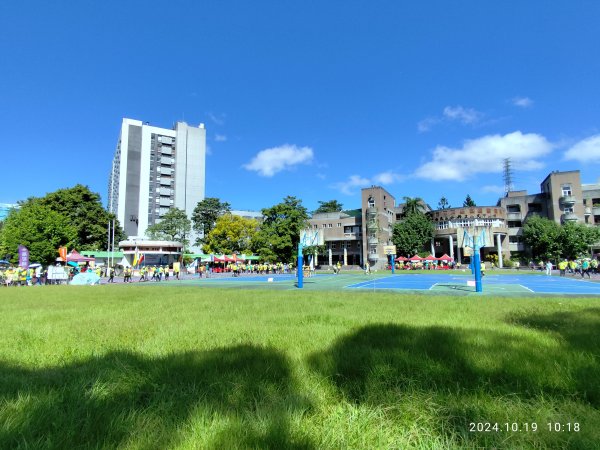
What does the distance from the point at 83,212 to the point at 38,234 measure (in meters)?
13.5

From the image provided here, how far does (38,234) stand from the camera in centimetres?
4122

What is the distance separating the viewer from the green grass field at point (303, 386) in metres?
2.57

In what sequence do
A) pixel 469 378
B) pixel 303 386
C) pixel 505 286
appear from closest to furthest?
pixel 303 386 → pixel 469 378 → pixel 505 286

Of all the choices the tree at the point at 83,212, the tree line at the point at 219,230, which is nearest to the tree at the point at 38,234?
the tree line at the point at 219,230

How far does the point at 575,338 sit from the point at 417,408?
3811 mm

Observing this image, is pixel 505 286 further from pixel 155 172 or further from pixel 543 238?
pixel 155 172

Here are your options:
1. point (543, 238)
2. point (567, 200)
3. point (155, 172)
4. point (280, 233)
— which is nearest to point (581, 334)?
point (280, 233)

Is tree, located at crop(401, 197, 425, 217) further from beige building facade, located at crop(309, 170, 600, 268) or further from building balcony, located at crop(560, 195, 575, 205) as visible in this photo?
building balcony, located at crop(560, 195, 575, 205)

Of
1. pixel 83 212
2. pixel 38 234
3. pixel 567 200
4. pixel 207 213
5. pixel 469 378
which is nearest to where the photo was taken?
pixel 469 378

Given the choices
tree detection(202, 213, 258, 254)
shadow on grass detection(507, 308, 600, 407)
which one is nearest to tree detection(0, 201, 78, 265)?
tree detection(202, 213, 258, 254)

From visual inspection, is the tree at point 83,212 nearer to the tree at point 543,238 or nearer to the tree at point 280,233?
the tree at point 280,233

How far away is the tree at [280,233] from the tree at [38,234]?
96.0 ft

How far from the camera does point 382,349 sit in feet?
15.6

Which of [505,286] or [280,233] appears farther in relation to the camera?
[280,233]
